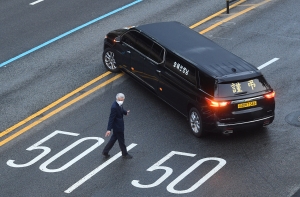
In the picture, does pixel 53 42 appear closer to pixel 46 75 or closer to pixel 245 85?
pixel 46 75

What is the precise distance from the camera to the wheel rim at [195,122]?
1747 centimetres

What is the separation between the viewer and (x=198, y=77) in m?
17.4

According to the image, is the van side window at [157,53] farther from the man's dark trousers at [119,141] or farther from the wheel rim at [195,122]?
the man's dark trousers at [119,141]

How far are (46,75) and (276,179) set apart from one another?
27.3 ft

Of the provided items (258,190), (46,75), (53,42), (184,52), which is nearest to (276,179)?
(258,190)

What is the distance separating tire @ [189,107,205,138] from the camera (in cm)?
1734

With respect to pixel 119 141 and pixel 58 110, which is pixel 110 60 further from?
pixel 119 141

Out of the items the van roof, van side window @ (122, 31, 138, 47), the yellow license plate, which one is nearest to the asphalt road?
the yellow license plate

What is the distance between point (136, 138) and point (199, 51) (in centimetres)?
281

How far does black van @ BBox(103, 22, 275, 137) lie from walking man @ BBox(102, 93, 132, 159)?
1905mm

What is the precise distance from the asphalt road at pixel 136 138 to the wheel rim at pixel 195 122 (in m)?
0.25

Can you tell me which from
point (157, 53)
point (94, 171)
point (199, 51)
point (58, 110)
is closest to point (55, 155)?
point (94, 171)

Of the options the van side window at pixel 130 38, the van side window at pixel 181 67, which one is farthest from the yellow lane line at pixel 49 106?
the van side window at pixel 181 67

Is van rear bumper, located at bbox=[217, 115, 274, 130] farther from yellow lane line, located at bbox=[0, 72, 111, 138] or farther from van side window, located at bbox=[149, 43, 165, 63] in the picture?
yellow lane line, located at bbox=[0, 72, 111, 138]
